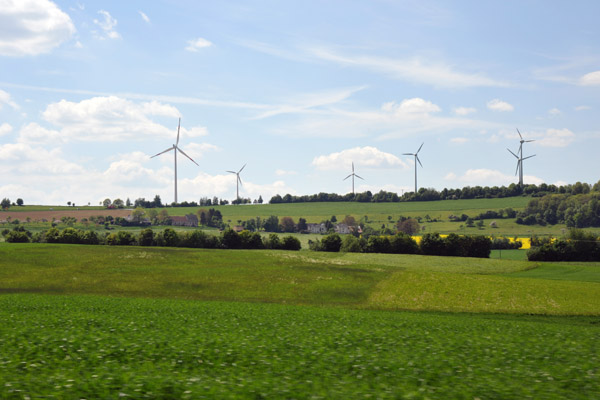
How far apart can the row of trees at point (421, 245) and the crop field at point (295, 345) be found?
47.1 meters

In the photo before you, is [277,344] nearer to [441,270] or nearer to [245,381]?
[245,381]

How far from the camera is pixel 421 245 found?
11025 cm

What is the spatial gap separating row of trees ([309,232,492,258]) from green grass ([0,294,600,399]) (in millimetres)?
79237

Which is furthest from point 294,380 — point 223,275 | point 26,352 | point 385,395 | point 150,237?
point 150,237

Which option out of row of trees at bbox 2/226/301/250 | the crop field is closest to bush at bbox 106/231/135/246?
row of trees at bbox 2/226/301/250

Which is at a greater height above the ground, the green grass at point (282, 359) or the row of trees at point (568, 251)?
the green grass at point (282, 359)

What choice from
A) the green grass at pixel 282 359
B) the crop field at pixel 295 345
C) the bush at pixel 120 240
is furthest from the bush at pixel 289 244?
the green grass at pixel 282 359

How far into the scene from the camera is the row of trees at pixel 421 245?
109 metres

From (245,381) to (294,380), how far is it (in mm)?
1700

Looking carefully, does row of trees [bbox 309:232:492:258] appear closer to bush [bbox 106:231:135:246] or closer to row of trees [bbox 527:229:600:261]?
row of trees [bbox 527:229:600:261]

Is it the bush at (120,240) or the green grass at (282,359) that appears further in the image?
the bush at (120,240)

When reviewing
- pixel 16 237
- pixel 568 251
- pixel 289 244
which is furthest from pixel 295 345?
pixel 16 237

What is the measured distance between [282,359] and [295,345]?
3.13m

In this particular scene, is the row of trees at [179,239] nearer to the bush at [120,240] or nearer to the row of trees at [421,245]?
the bush at [120,240]
